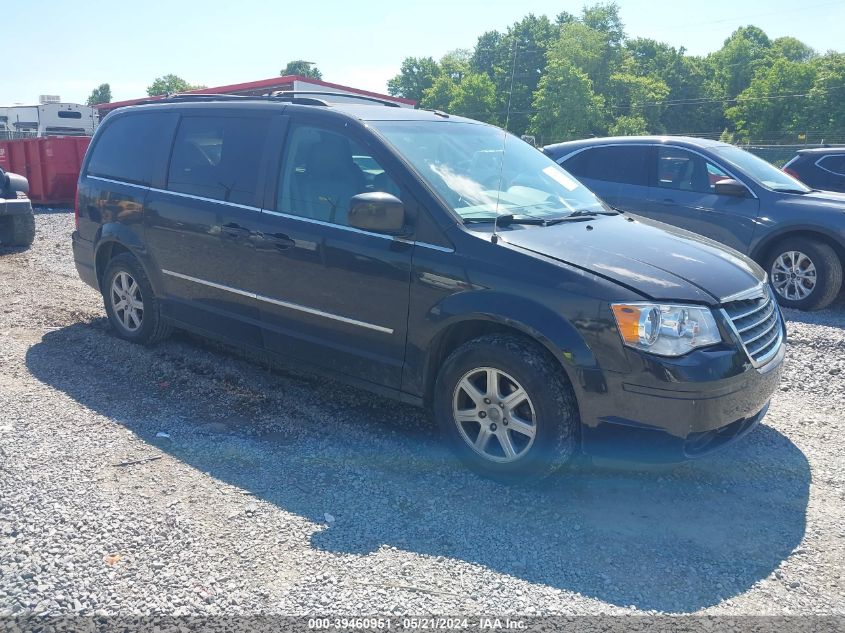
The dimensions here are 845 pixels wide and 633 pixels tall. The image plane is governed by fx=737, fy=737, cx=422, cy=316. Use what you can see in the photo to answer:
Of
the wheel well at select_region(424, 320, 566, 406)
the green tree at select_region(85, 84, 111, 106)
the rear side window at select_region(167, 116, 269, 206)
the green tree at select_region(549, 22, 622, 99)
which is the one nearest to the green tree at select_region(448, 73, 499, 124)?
the green tree at select_region(549, 22, 622, 99)

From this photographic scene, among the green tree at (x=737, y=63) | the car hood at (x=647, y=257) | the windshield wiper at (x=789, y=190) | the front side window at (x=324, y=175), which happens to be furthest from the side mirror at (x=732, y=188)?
the green tree at (x=737, y=63)

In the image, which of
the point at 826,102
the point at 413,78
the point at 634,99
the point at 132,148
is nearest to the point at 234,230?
the point at 132,148

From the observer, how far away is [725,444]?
12.4 feet

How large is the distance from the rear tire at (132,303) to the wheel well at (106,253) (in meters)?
0.08

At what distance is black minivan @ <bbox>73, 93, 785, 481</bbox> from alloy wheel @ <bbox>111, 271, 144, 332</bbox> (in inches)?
Result: 6.7

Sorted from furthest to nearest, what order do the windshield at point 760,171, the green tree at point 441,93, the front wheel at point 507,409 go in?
the green tree at point 441,93 → the windshield at point 760,171 → the front wheel at point 507,409

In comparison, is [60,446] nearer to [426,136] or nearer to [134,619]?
[134,619]

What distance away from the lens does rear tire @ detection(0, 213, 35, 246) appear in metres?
11.4

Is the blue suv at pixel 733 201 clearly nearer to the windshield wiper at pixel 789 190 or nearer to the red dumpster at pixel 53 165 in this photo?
the windshield wiper at pixel 789 190

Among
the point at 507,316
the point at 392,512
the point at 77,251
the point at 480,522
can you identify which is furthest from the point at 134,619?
the point at 77,251

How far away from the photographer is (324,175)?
473 centimetres

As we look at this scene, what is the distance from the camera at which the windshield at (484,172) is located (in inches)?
172

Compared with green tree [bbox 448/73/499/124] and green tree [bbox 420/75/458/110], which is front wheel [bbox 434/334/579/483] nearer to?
green tree [bbox 448/73/499/124]

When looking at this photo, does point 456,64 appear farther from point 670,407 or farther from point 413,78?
point 670,407
